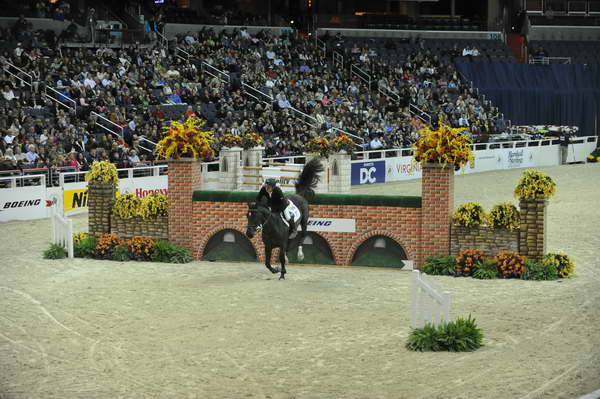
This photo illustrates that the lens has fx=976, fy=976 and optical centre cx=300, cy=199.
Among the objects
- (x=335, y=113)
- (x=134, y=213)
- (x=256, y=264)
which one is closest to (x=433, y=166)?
(x=256, y=264)

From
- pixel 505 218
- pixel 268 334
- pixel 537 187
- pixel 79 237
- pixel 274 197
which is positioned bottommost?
pixel 268 334

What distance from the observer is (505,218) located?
19609 mm

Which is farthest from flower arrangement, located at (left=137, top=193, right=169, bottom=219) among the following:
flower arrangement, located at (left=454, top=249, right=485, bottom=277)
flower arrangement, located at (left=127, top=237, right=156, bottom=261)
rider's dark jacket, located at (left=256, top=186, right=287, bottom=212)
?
flower arrangement, located at (left=454, top=249, right=485, bottom=277)

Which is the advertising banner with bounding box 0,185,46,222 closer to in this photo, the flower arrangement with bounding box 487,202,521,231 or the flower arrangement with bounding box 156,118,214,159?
the flower arrangement with bounding box 156,118,214,159

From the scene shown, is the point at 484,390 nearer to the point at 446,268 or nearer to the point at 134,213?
the point at 446,268

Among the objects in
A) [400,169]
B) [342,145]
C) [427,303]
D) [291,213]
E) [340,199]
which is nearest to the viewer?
[427,303]

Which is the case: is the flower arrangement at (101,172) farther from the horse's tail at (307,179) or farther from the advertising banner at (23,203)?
the advertising banner at (23,203)

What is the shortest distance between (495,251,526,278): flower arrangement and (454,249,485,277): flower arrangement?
0.37 m

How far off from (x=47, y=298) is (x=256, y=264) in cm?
531

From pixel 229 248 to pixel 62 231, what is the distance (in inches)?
157

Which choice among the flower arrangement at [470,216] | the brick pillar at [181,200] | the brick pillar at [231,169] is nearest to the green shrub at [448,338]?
the flower arrangement at [470,216]

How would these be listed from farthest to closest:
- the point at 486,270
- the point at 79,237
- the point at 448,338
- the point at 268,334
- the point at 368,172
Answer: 1. the point at 368,172
2. the point at 79,237
3. the point at 486,270
4. the point at 268,334
5. the point at 448,338

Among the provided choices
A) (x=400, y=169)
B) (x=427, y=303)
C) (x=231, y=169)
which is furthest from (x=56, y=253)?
(x=400, y=169)

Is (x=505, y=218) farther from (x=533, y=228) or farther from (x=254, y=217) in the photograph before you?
(x=254, y=217)
